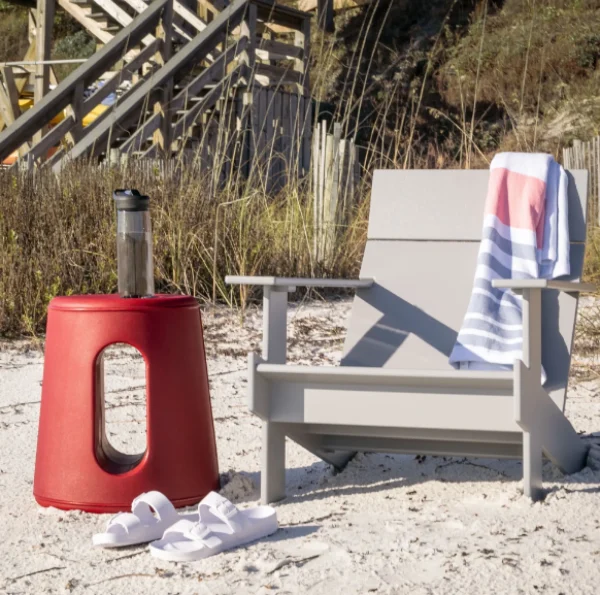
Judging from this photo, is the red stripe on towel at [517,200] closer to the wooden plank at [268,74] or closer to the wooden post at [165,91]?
the wooden post at [165,91]

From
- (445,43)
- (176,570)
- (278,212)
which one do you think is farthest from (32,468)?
(445,43)

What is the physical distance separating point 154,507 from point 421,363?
1121 millimetres

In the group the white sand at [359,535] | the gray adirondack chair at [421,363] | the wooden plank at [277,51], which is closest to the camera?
the white sand at [359,535]

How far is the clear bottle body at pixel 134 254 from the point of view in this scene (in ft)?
9.07

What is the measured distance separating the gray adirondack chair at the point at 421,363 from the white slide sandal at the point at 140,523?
1.11 ft

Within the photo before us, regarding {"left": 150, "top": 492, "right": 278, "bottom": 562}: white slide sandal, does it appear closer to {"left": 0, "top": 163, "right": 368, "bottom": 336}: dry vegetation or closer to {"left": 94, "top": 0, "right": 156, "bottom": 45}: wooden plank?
{"left": 0, "top": 163, "right": 368, "bottom": 336}: dry vegetation

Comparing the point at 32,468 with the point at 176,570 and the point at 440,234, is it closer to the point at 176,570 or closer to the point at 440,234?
the point at 176,570

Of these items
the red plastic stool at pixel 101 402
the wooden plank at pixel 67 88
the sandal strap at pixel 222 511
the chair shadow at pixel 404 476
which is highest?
the wooden plank at pixel 67 88

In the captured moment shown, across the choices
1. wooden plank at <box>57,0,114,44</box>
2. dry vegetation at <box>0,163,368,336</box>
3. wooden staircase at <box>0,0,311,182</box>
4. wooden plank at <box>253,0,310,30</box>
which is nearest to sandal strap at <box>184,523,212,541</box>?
dry vegetation at <box>0,163,368,336</box>

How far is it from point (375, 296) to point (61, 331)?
3.68 feet

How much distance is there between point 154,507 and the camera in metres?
2.49

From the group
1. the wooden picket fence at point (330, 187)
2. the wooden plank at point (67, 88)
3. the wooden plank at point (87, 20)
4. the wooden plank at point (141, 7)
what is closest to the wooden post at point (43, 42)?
the wooden plank at point (87, 20)

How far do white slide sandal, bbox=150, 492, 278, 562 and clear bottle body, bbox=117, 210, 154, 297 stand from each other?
2.08 feet

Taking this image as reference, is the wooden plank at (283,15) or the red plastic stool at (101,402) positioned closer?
the red plastic stool at (101,402)
